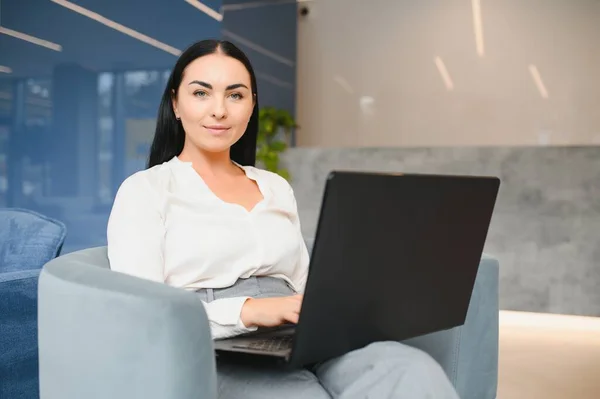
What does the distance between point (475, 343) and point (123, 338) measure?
1.03m

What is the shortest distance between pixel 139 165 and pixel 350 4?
2.64m

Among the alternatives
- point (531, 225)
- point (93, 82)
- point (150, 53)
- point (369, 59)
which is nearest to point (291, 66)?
point (369, 59)

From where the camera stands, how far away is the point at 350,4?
20.8 feet

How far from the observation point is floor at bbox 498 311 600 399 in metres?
2.94

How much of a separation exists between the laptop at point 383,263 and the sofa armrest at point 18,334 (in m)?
0.88

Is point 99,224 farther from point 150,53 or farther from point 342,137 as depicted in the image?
point 342,137

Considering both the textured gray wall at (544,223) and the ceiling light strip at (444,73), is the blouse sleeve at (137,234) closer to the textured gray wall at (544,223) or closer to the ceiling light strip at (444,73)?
the textured gray wall at (544,223)

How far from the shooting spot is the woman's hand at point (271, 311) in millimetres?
1292

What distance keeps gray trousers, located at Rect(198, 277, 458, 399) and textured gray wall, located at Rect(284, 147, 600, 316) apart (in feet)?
12.1

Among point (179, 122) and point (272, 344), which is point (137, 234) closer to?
point (272, 344)

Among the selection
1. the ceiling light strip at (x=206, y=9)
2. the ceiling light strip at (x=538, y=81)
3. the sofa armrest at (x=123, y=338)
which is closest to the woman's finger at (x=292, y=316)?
the sofa armrest at (x=123, y=338)

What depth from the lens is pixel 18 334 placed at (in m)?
1.92

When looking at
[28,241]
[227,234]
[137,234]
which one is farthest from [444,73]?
[137,234]

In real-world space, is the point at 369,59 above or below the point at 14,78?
above
